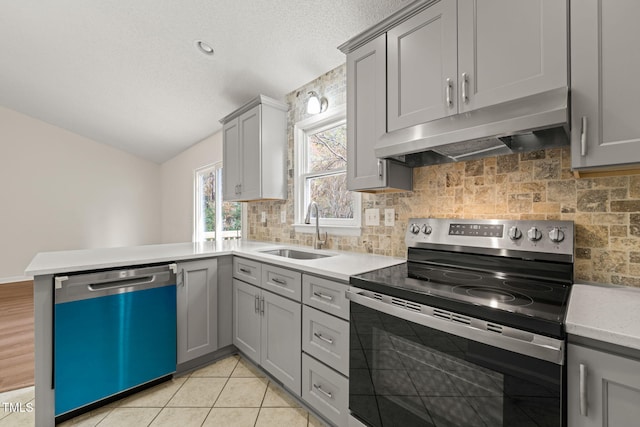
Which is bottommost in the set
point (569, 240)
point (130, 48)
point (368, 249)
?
point (368, 249)

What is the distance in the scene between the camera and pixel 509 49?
1.21 meters

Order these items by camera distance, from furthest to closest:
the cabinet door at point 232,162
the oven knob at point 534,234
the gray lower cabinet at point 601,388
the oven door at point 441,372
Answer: the cabinet door at point 232,162 → the oven knob at point 534,234 → the oven door at point 441,372 → the gray lower cabinet at point 601,388

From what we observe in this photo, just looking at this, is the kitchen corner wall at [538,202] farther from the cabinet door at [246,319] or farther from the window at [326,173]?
the cabinet door at [246,319]

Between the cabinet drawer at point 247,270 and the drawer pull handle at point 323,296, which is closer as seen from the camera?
the drawer pull handle at point 323,296

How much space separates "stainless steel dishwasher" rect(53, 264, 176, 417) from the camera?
1.66m

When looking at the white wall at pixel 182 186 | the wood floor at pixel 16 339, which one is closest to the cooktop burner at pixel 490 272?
the wood floor at pixel 16 339

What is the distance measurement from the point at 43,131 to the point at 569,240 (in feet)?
24.4

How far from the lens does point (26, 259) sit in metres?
5.06

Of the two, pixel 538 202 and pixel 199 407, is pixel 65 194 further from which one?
pixel 538 202

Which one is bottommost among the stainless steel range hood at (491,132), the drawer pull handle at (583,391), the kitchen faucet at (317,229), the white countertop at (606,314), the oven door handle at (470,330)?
the drawer pull handle at (583,391)

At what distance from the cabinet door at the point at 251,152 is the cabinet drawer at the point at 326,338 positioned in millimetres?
1479

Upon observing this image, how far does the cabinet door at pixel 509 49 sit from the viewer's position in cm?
110

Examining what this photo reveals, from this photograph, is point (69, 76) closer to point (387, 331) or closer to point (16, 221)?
point (16, 221)

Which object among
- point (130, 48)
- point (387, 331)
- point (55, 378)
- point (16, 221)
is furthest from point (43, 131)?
point (387, 331)
